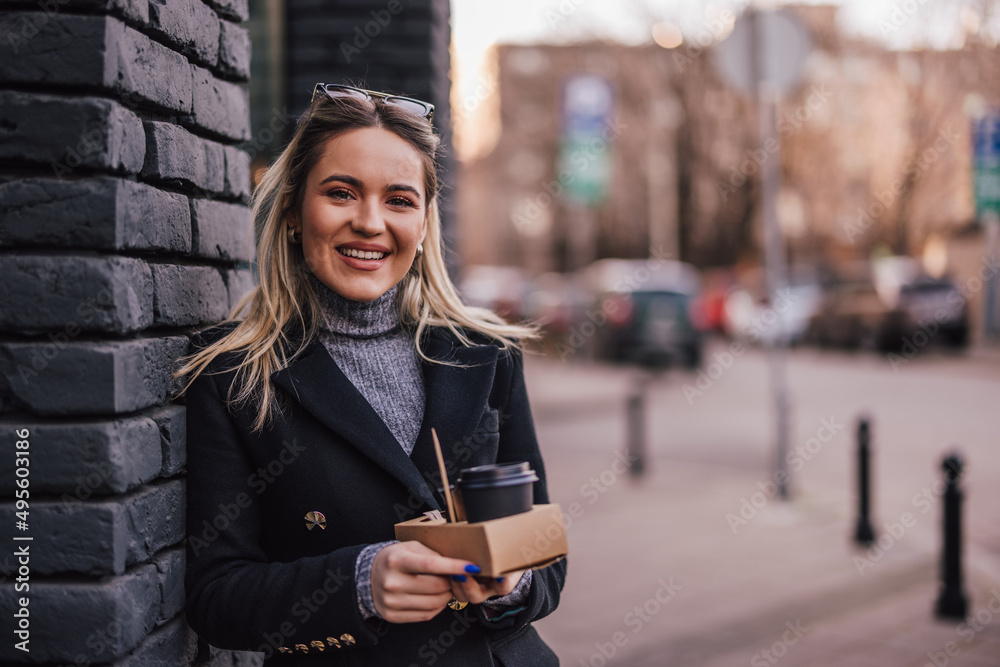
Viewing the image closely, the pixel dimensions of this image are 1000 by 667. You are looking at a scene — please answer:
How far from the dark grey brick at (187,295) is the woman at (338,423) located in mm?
79

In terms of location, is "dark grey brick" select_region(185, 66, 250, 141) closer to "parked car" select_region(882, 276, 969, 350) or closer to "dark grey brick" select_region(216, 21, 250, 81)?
"dark grey brick" select_region(216, 21, 250, 81)

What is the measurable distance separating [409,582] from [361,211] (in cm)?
74

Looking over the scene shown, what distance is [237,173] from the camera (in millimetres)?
2350

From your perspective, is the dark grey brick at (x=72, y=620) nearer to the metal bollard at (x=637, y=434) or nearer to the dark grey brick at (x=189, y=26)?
the dark grey brick at (x=189, y=26)

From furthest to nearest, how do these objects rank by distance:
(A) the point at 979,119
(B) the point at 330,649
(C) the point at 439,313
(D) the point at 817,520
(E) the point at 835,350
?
(E) the point at 835,350 < (A) the point at 979,119 < (D) the point at 817,520 < (C) the point at 439,313 < (B) the point at 330,649

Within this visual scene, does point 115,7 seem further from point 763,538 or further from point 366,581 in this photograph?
point 763,538

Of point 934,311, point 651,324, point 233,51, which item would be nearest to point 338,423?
point 233,51

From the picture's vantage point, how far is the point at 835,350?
24.0 m

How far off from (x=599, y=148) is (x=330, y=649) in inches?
755

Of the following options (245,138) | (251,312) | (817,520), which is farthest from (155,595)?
(817,520)

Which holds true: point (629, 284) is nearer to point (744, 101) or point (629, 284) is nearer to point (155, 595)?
point (744, 101)

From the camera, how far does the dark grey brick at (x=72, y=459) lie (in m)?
1.64

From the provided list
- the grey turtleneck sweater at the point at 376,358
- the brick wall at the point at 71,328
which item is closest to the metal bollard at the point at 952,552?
the grey turtleneck sweater at the point at 376,358

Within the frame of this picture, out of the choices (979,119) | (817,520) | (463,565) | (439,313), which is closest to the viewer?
(463,565)
